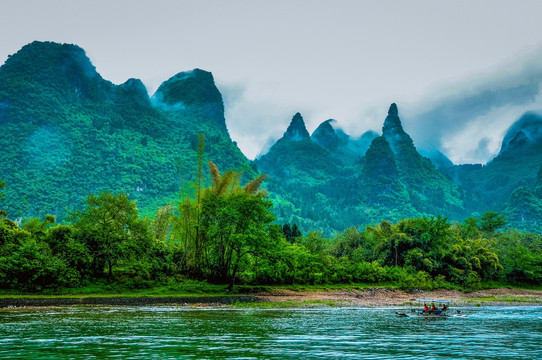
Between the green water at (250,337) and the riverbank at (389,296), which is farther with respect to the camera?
the riverbank at (389,296)

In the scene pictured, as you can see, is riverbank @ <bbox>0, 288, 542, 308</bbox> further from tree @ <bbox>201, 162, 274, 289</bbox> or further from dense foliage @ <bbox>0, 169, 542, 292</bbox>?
tree @ <bbox>201, 162, 274, 289</bbox>

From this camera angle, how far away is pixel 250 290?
44469 millimetres

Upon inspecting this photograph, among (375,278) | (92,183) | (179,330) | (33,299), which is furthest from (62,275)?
(92,183)

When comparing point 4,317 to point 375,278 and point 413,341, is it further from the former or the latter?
point 375,278

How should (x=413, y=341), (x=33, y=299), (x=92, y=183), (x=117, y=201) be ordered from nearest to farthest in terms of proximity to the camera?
(x=413, y=341), (x=33, y=299), (x=117, y=201), (x=92, y=183)

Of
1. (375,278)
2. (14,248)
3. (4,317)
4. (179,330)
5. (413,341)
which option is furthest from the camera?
(375,278)

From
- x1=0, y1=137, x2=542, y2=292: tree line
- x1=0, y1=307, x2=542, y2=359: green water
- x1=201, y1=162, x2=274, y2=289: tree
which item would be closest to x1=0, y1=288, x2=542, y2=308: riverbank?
x1=0, y1=137, x2=542, y2=292: tree line

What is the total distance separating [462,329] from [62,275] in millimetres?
30781

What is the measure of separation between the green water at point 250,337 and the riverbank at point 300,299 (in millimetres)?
5310

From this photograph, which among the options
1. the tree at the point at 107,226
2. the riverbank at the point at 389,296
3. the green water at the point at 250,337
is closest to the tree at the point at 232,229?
the riverbank at the point at 389,296

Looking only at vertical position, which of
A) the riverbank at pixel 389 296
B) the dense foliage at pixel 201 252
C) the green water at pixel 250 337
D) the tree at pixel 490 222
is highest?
the tree at pixel 490 222

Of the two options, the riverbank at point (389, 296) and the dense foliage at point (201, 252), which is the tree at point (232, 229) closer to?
the dense foliage at point (201, 252)

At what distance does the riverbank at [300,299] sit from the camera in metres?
34.8

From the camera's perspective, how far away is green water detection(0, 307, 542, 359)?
50.1 ft
